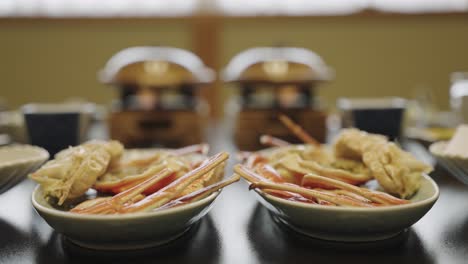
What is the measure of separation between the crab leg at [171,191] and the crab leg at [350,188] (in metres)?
0.14

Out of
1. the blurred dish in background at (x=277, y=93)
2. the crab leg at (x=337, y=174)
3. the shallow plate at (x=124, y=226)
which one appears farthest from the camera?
the blurred dish in background at (x=277, y=93)

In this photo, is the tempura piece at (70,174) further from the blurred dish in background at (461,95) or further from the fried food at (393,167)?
the blurred dish in background at (461,95)

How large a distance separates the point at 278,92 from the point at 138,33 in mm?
2548

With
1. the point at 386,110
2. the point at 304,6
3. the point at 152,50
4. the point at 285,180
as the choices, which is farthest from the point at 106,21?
the point at 285,180

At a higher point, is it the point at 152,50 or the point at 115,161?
the point at 152,50

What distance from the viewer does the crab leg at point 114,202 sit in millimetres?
576

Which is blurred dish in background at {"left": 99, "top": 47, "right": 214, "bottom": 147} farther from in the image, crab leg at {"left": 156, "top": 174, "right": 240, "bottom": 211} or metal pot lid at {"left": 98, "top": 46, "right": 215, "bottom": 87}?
crab leg at {"left": 156, "top": 174, "right": 240, "bottom": 211}

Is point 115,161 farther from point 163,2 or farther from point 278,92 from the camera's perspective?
point 163,2

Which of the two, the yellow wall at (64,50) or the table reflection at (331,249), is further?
the yellow wall at (64,50)

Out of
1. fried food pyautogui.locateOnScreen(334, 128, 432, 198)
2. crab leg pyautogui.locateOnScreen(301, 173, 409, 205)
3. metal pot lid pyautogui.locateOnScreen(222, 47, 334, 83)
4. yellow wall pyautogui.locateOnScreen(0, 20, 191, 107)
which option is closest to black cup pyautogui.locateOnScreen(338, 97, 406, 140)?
metal pot lid pyautogui.locateOnScreen(222, 47, 334, 83)

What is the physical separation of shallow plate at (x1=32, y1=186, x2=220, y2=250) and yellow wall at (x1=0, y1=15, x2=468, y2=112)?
3401 millimetres

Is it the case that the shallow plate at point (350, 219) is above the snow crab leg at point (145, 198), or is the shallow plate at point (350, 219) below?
below

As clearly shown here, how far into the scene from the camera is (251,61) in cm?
171

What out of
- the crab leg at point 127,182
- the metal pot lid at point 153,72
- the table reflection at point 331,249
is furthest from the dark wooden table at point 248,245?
the metal pot lid at point 153,72
